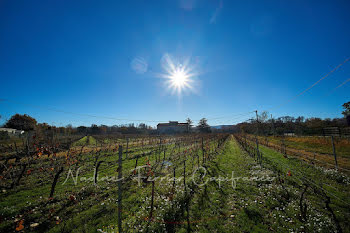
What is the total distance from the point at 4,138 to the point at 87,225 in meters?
36.6

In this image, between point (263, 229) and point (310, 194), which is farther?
point (310, 194)

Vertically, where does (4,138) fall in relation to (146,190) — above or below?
above

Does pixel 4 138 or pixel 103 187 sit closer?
pixel 103 187

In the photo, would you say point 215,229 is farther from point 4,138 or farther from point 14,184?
point 4,138

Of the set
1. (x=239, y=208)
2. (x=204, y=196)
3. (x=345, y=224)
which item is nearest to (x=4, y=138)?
(x=204, y=196)

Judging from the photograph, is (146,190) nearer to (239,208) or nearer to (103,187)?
(103,187)

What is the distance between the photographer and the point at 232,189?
6.93m

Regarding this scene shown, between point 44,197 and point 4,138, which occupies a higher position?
point 4,138

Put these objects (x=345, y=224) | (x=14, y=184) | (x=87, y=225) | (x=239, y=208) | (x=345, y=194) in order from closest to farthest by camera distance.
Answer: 1. (x=345, y=224)
2. (x=87, y=225)
3. (x=239, y=208)
4. (x=345, y=194)
5. (x=14, y=184)

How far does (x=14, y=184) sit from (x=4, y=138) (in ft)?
97.4

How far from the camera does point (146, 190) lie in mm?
6906

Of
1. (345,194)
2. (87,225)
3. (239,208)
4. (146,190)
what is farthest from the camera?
(146,190)

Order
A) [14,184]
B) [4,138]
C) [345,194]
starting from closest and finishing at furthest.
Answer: [345,194]
[14,184]
[4,138]

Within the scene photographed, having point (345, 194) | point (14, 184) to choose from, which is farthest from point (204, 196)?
point (14, 184)
